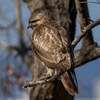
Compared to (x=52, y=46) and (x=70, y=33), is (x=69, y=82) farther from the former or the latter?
(x=70, y=33)

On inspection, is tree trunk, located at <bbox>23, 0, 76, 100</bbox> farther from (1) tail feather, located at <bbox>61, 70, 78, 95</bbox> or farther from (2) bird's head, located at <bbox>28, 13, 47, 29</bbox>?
(1) tail feather, located at <bbox>61, 70, 78, 95</bbox>

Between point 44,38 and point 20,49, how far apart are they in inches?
233

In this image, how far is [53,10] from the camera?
16.2 feet

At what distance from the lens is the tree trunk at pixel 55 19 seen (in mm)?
4602

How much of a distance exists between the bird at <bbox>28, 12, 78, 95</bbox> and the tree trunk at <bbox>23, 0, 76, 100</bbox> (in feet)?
3.75

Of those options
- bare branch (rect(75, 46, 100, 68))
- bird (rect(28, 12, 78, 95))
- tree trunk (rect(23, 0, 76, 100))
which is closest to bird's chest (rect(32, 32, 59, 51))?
bird (rect(28, 12, 78, 95))

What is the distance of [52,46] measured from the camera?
3.23 meters

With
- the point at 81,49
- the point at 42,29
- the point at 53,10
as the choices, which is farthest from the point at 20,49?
the point at 42,29

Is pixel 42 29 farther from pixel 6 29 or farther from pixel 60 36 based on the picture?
pixel 6 29

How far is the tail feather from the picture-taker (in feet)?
9.64

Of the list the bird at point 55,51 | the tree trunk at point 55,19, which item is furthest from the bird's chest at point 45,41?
the tree trunk at point 55,19

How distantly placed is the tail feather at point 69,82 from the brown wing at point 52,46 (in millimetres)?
93

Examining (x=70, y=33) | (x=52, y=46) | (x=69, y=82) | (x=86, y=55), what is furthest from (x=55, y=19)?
(x=69, y=82)

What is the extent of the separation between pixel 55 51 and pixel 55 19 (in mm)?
1792
